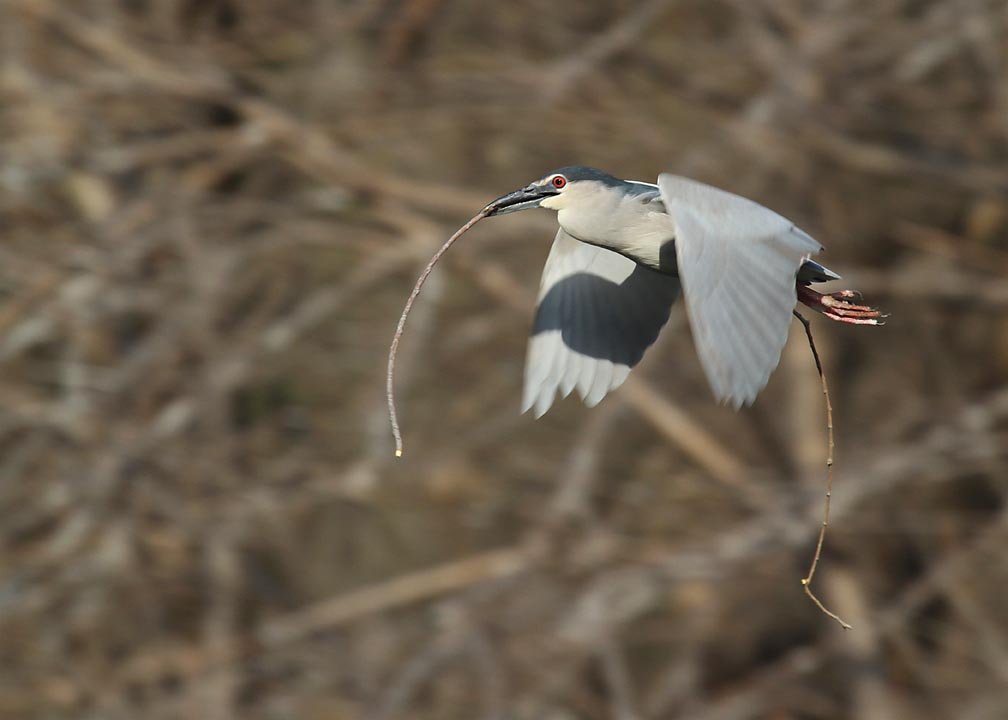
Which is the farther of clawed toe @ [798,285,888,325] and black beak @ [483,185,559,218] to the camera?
clawed toe @ [798,285,888,325]

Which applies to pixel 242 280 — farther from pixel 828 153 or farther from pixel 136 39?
pixel 828 153

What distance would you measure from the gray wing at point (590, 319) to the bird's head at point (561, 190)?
0.17 metres

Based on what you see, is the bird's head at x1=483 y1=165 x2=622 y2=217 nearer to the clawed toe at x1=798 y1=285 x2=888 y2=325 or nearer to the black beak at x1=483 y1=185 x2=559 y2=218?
the black beak at x1=483 y1=185 x2=559 y2=218

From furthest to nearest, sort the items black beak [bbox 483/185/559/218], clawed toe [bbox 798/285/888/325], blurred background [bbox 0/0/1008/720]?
blurred background [bbox 0/0/1008/720], clawed toe [bbox 798/285/888/325], black beak [bbox 483/185/559/218]

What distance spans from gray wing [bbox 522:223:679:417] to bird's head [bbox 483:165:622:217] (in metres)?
0.17

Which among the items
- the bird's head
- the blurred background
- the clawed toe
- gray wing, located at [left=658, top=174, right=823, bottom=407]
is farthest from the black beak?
the blurred background

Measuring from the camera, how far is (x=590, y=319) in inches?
119

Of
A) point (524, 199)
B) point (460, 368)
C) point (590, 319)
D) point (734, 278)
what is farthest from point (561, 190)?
point (460, 368)

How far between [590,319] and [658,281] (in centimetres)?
16

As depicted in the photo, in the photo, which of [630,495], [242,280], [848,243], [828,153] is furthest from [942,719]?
[242,280]

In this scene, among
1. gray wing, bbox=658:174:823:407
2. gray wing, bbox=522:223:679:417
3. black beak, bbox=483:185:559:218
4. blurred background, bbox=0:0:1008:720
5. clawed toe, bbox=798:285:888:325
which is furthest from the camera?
blurred background, bbox=0:0:1008:720

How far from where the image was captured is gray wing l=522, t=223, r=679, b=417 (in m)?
2.94

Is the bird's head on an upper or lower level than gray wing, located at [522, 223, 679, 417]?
upper

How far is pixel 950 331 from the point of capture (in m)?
6.79
